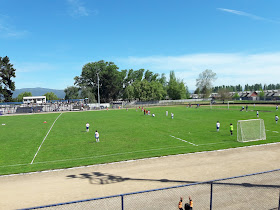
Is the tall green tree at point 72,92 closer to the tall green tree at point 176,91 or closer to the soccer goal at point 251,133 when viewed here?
the tall green tree at point 176,91

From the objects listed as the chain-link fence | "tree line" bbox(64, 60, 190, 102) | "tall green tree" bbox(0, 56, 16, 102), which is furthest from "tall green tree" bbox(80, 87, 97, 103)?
the chain-link fence

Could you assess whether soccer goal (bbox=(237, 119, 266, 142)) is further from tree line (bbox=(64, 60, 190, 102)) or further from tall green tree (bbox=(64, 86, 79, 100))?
tall green tree (bbox=(64, 86, 79, 100))

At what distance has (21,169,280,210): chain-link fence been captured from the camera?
8.44 m

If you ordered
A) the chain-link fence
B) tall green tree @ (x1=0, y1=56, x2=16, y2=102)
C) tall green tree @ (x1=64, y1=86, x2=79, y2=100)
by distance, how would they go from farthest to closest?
tall green tree @ (x1=64, y1=86, x2=79, y2=100) → tall green tree @ (x1=0, y1=56, x2=16, y2=102) → the chain-link fence

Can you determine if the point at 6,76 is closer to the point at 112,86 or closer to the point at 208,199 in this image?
the point at 112,86

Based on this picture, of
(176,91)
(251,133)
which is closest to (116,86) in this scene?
(176,91)

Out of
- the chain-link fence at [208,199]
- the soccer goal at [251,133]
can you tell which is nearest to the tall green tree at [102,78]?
the soccer goal at [251,133]

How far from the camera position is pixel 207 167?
44.3ft

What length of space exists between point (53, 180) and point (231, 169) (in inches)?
432

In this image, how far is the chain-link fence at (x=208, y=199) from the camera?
27.7ft

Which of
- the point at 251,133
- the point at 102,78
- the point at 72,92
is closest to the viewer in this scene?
the point at 251,133

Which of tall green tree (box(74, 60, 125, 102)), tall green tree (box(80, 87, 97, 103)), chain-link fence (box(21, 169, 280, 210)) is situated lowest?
chain-link fence (box(21, 169, 280, 210))

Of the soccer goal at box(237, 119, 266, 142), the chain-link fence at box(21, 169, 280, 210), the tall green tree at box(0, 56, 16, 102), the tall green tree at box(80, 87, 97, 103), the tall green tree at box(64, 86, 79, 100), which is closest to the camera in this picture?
the chain-link fence at box(21, 169, 280, 210)

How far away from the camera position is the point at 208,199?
895 cm
